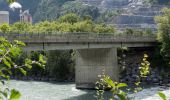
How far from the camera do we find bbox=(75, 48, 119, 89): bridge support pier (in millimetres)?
67250

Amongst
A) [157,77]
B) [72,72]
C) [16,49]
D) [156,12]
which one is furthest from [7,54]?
[156,12]

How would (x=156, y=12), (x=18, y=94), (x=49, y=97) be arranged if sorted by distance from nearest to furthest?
1. (x=18, y=94)
2. (x=49, y=97)
3. (x=156, y=12)

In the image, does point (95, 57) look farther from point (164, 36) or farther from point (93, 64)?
point (164, 36)

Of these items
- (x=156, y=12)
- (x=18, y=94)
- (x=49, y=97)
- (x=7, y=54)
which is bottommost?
(x=49, y=97)

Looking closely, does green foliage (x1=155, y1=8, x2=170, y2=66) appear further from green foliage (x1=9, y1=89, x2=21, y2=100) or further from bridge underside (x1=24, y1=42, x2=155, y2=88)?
green foliage (x1=9, y1=89, x2=21, y2=100)

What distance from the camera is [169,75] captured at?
74.1m

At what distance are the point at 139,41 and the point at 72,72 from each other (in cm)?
1229

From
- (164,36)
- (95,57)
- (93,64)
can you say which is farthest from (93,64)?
(164,36)

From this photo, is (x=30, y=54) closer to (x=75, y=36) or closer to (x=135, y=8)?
(x=75, y=36)

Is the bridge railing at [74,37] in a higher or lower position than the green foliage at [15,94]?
higher

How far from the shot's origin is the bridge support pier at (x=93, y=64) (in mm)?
67250

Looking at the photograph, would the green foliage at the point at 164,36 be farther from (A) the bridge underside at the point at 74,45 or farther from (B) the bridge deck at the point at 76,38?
(A) the bridge underside at the point at 74,45

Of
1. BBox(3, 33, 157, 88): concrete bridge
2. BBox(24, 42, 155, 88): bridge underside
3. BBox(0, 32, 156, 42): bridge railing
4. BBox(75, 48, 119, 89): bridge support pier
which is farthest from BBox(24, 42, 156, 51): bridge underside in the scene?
BBox(75, 48, 119, 89): bridge support pier

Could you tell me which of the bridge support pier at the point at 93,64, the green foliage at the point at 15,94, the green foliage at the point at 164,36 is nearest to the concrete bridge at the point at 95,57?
the bridge support pier at the point at 93,64
